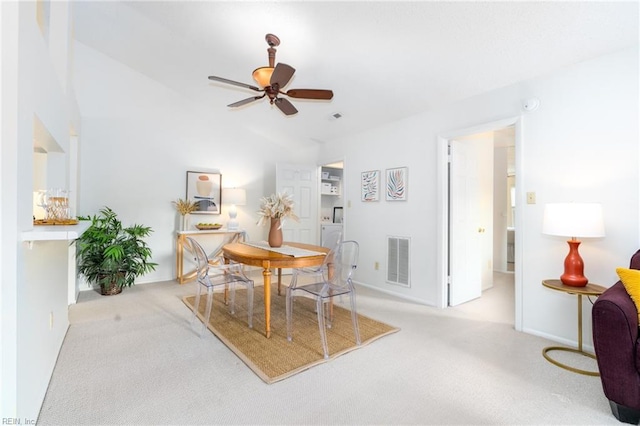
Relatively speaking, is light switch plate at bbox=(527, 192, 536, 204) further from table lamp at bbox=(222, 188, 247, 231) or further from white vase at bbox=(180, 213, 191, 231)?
white vase at bbox=(180, 213, 191, 231)

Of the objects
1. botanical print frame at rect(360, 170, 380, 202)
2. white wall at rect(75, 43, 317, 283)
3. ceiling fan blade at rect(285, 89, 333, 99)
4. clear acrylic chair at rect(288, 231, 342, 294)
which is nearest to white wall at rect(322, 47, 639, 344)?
botanical print frame at rect(360, 170, 380, 202)

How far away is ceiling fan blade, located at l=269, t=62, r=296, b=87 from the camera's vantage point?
213 cm

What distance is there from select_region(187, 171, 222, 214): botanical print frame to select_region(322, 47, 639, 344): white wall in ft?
10.4

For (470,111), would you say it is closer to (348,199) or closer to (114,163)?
(348,199)

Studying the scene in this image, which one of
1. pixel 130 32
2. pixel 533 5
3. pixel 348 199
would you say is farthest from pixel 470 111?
pixel 130 32

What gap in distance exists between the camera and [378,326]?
2.83 meters

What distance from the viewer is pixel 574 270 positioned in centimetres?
227

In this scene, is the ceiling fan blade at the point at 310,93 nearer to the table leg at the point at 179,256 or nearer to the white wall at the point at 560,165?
the white wall at the point at 560,165

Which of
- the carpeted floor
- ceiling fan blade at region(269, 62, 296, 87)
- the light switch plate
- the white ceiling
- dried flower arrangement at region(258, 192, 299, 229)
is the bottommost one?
the carpeted floor

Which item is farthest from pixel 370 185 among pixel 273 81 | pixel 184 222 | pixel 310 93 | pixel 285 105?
pixel 184 222

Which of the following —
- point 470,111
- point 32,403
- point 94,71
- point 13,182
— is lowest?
point 32,403

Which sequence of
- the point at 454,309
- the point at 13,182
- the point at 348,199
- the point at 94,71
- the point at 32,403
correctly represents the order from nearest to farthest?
the point at 13,182 < the point at 32,403 < the point at 454,309 < the point at 94,71 < the point at 348,199

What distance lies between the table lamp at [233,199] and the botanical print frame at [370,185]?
6.35ft

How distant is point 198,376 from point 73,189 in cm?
271
